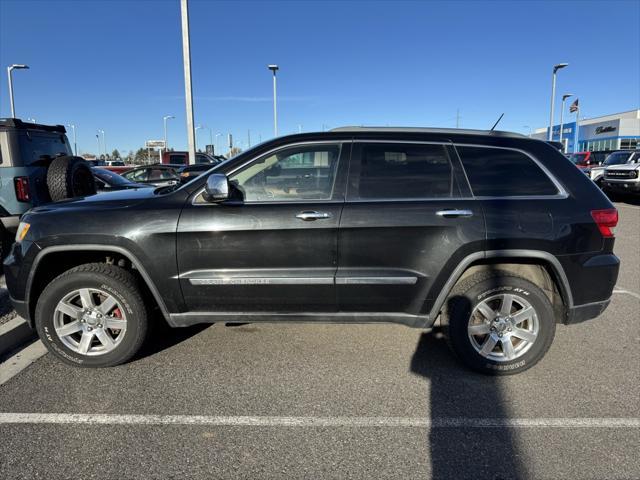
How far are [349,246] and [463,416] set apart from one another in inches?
53.6

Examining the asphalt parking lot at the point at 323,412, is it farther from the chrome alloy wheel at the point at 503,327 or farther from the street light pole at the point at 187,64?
the street light pole at the point at 187,64

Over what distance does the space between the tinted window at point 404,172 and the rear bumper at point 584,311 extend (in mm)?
1300

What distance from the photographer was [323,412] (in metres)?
3.01

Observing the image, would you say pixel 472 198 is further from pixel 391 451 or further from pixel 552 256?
pixel 391 451

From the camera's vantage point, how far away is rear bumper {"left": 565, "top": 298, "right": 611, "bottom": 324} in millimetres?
3471

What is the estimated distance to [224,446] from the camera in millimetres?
2658

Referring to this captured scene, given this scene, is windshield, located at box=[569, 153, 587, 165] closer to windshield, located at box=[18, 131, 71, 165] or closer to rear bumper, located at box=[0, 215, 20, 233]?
windshield, located at box=[18, 131, 71, 165]

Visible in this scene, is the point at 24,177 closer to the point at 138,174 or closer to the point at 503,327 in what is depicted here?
the point at 503,327

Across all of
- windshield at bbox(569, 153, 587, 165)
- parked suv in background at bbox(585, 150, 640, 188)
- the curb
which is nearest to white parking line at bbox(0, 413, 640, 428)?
the curb

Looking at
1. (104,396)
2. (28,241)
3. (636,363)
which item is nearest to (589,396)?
(636,363)

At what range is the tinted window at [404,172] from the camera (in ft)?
11.3

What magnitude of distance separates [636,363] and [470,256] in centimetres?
172

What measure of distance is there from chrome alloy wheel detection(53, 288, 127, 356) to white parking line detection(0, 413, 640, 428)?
0.68 meters

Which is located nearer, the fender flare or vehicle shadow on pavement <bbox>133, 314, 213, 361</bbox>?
the fender flare
